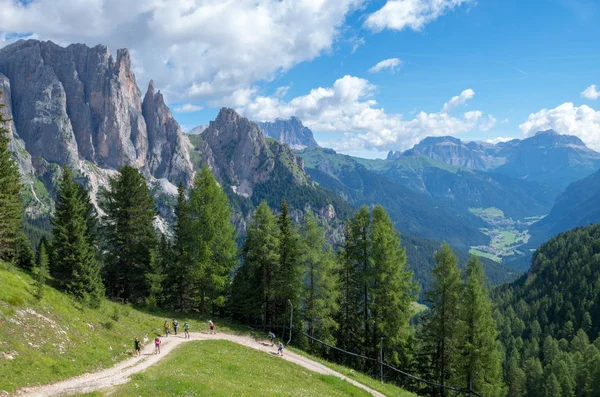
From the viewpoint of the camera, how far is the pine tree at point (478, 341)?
1566 inches

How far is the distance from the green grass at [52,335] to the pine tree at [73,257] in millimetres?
1536

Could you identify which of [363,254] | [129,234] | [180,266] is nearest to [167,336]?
[180,266]

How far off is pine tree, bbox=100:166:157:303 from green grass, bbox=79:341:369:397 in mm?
18548

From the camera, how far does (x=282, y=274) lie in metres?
45.8

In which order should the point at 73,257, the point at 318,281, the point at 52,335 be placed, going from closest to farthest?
the point at 52,335 < the point at 73,257 < the point at 318,281

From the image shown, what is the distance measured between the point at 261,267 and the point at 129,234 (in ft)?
57.0

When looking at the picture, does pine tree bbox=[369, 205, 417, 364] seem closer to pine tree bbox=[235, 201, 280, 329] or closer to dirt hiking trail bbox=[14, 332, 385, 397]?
dirt hiking trail bbox=[14, 332, 385, 397]

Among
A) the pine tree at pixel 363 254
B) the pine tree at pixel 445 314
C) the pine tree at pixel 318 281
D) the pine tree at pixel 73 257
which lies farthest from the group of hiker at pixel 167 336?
the pine tree at pixel 445 314

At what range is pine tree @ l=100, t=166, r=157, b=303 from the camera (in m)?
49.2

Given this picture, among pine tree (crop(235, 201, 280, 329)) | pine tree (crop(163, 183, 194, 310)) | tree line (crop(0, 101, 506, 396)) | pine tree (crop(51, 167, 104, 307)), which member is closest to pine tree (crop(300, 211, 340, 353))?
tree line (crop(0, 101, 506, 396))

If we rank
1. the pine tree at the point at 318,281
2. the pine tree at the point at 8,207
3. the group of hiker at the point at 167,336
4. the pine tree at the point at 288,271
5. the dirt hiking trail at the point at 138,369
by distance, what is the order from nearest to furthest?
the dirt hiking trail at the point at 138,369
the group of hiker at the point at 167,336
the pine tree at the point at 8,207
the pine tree at the point at 318,281
the pine tree at the point at 288,271

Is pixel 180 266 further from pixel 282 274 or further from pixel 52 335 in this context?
pixel 52 335

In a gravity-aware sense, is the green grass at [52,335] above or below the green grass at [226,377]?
above

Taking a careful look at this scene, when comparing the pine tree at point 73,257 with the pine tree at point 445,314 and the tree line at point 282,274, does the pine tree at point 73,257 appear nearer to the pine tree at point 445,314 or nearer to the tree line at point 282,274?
the tree line at point 282,274
